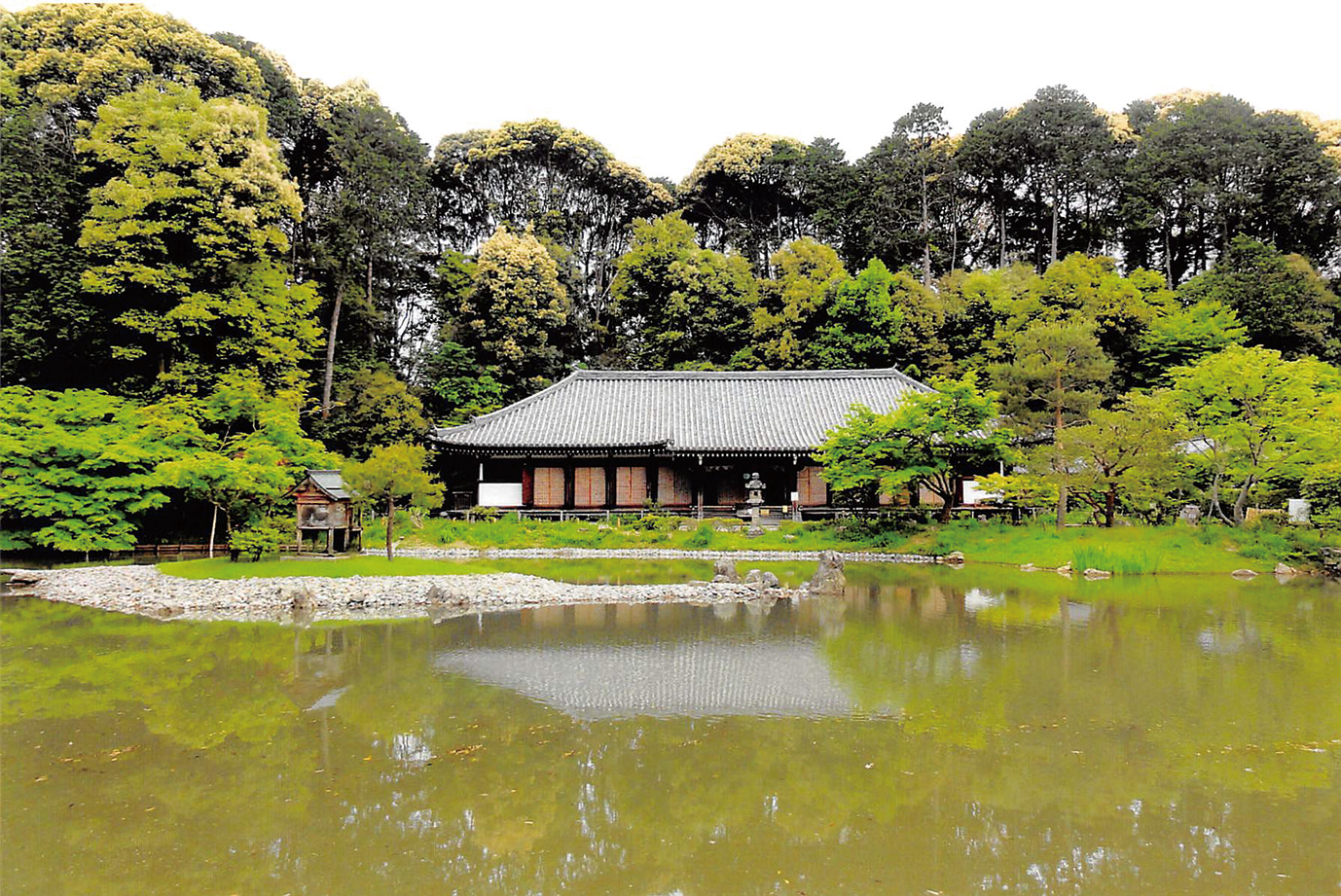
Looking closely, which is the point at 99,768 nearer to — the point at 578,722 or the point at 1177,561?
the point at 578,722

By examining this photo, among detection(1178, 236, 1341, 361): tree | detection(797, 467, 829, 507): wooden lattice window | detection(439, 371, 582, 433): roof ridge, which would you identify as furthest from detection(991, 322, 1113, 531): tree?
detection(439, 371, 582, 433): roof ridge

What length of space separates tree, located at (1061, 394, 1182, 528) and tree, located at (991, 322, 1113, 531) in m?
1.09

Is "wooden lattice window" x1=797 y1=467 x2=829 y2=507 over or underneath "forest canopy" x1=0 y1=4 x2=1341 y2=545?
underneath

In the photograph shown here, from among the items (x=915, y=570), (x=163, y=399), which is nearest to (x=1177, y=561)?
(x=915, y=570)

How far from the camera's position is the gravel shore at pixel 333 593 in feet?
41.0

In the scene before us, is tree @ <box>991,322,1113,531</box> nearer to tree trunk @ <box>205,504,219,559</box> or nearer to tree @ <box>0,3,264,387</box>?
tree trunk @ <box>205,504,219,559</box>

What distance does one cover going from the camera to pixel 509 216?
1459 inches

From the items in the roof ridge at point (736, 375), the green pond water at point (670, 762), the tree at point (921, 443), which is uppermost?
the roof ridge at point (736, 375)

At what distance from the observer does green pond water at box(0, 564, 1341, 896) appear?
4.40m

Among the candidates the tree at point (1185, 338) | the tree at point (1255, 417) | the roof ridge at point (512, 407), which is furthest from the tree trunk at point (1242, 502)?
the roof ridge at point (512, 407)

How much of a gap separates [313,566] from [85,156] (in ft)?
57.3

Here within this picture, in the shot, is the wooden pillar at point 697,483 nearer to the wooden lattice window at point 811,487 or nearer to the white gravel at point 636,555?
the wooden lattice window at point 811,487

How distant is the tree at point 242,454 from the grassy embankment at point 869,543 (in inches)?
88.7

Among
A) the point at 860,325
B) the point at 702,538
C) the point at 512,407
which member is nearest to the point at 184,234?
the point at 512,407
